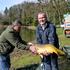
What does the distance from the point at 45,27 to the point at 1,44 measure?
1.29 metres

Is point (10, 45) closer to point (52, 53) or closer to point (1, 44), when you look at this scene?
point (1, 44)

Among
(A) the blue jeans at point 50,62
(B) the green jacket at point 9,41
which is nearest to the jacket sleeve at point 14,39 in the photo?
(B) the green jacket at point 9,41

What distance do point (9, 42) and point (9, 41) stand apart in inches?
3.9

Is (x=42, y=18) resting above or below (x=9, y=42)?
above

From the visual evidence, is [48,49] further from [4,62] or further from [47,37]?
[4,62]

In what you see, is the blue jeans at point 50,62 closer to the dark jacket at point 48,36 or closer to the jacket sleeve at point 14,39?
the dark jacket at point 48,36

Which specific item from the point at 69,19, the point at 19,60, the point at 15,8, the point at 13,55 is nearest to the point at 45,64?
the point at 19,60

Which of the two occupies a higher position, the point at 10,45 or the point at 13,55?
the point at 10,45

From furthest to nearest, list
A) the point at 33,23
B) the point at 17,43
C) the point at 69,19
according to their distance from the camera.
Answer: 1. the point at 33,23
2. the point at 69,19
3. the point at 17,43

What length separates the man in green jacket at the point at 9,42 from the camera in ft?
28.2

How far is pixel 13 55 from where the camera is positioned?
1545 centimetres

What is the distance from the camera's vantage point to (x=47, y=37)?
8406 mm

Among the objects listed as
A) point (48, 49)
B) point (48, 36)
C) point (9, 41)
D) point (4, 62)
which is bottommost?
point (4, 62)

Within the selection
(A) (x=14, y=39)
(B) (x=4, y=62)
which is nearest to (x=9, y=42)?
(A) (x=14, y=39)
